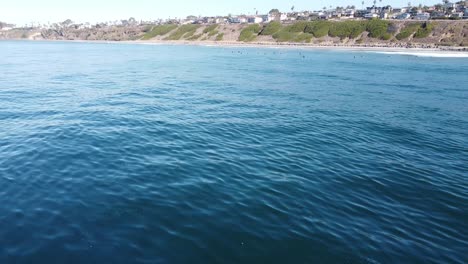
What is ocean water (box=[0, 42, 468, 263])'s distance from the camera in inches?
416

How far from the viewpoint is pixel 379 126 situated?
27.0m

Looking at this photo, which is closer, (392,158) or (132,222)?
(132,222)

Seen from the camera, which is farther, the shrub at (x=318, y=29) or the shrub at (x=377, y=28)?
the shrub at (x=318, y=29)

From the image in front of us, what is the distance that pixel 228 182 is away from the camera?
15523mm

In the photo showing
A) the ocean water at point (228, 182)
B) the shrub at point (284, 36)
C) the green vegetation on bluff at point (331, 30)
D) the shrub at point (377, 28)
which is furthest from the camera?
the shrub at point (284, 36)

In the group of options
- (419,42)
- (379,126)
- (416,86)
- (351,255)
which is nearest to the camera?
(351,255)

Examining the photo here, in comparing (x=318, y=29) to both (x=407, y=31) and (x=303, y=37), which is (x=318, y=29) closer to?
(x=303, y=37)

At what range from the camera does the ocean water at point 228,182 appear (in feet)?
34.7

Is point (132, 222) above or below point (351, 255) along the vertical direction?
above

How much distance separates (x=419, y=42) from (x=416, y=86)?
118692 mm

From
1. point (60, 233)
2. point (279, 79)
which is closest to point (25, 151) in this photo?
point (60, 233)

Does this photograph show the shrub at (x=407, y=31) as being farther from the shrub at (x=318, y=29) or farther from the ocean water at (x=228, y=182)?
the ocean water at (x=228, y=182)

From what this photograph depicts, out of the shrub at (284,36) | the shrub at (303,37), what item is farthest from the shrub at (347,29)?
the shrub at (284,36)

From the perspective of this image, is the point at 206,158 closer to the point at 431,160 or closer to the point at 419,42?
the point at 431,160
